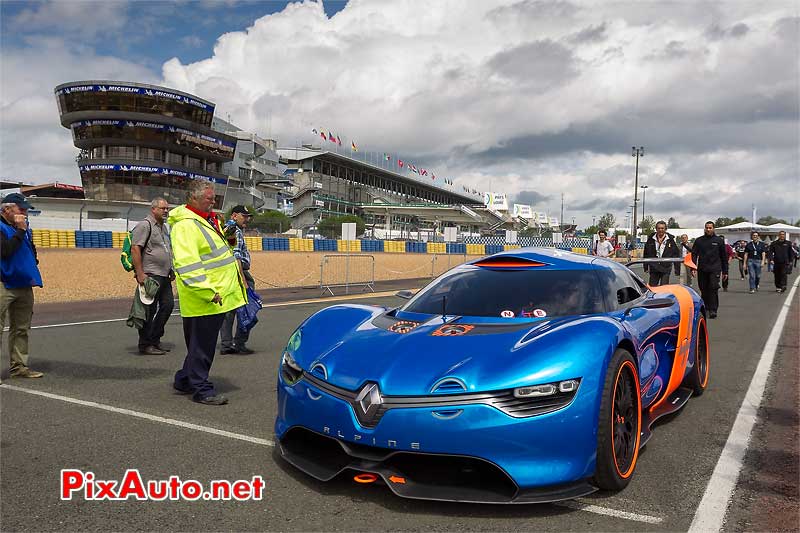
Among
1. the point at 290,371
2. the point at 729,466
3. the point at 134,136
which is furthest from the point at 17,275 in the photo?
the point at 134,136

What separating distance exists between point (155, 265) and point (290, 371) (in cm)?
424

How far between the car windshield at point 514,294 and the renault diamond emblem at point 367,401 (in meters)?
1.25

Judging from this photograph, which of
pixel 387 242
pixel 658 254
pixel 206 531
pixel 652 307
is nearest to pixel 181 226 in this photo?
pixel 206 531

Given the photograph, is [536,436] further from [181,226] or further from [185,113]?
[185,113]

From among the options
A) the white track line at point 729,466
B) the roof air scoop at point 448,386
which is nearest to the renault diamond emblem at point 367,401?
the roof air scoop at point 448,386

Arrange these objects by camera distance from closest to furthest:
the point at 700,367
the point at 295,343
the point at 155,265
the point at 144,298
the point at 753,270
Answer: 1. the point at 295,343
2. the point at 700,367
3. the point at 144,298
4. the point at 155,265
5. the point at 753,270

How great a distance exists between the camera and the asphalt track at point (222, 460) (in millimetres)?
2928

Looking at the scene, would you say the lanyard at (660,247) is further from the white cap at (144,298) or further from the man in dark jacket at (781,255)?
the man in dark jacket at (781,255)

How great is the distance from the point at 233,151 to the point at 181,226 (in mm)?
84505

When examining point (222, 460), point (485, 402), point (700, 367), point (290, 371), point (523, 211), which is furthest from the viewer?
point (523, 211)

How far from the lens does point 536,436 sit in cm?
289

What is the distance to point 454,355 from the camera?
3229 millimetres

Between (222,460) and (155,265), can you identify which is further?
(155,265)

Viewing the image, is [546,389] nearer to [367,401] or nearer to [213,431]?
[367,401]
